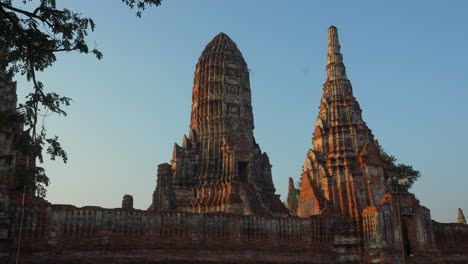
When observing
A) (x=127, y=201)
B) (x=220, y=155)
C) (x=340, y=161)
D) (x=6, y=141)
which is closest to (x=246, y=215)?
(x=340, y=161)

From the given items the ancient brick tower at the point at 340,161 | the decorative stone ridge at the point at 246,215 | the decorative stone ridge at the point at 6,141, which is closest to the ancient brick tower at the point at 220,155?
the decorative stone ridge at the point at 246,215

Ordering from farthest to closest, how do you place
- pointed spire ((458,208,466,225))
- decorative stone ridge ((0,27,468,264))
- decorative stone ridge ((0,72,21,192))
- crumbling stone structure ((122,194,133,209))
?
1. pointed spire ((458,208,466,225))
2. crumbling stone structure ((122,194,133,209))
3. decorative stone ridge ((0,27,468,264))
4. decorative stone ridge ((0,72,21,192))

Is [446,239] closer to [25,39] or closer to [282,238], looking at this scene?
[282,238]

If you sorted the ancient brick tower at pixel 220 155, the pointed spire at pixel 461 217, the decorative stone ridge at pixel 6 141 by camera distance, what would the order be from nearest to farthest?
Answer: the decorative stone ridge at pixel 6 141 → the ancient brick tower at pixel 220 155 → the pointed spire at pixel 461 217

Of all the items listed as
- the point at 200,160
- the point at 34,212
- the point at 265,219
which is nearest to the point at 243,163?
the point at 200,160

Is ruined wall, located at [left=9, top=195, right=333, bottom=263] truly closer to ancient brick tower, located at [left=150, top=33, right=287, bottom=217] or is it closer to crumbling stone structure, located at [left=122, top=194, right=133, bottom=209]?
ancient brick tower, located at [left=150, top=33, right=287, bottom=217]

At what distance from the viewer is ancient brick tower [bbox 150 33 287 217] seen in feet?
111

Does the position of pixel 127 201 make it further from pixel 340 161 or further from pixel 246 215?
pixel 340 161

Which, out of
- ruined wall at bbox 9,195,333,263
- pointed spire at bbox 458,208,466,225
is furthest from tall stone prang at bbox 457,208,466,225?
ruined wall at bbox 9,195,333,263

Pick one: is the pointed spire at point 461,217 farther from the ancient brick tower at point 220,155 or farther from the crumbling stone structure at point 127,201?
the crumbling stone structure at point 127,201

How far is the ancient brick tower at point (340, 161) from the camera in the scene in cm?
2473

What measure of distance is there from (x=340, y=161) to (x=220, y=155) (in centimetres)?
1305

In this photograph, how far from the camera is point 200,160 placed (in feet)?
123

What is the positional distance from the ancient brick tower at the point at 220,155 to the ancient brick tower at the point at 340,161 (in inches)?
246
